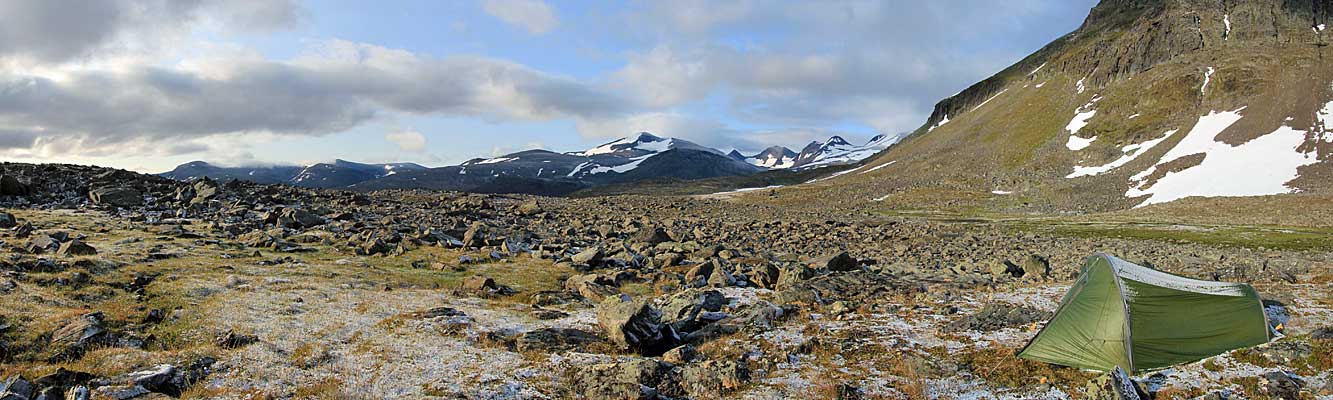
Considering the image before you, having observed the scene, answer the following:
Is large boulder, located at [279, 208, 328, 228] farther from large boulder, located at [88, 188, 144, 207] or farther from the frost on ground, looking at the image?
the frost on ground

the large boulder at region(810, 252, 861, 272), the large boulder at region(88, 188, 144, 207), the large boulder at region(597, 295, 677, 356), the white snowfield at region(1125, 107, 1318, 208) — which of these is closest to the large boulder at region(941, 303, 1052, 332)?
the large boulder at region(597, 295, 677, 356)

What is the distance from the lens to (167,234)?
92.0ft

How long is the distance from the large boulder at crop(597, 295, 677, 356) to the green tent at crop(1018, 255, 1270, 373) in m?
8.67

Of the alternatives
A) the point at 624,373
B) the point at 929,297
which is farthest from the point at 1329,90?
the point at 624,373

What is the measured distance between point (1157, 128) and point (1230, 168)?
26.2 meters

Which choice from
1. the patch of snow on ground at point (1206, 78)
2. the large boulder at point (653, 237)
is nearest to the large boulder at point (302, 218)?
the large boulder at point (653, 237)

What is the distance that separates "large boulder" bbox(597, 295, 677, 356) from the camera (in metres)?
14.9

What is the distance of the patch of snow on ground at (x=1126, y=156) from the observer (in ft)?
318

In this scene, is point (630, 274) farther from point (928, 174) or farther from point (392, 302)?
point (928, 174)

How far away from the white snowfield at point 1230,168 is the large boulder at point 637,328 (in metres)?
87.0

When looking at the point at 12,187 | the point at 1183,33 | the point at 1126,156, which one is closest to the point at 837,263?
the point at 12,187

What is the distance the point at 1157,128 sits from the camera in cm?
10294

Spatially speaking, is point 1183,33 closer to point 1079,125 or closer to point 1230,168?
point 1079,125

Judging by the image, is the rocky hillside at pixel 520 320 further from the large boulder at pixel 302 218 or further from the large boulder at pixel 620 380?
the large boulder at pixel 302 218
